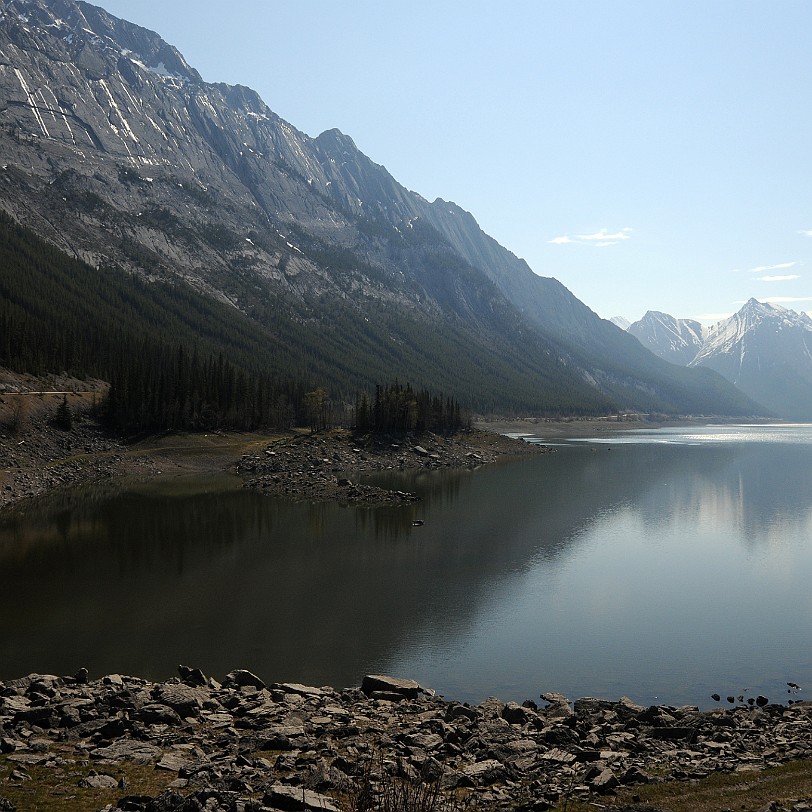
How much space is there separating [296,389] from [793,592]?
5490 inches

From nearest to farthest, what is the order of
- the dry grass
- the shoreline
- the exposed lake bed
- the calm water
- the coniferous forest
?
the dry grass → the exposed lake bed → the calm water → the shoreline → the coniferous forest

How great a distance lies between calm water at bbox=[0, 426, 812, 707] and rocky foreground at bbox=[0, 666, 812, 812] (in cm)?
397

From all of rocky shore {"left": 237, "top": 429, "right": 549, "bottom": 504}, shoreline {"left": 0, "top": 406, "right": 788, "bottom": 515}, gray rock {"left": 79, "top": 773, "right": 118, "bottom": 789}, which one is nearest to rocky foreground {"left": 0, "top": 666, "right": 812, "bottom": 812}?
Result: gray rock {"left": 79, "top": 773, "right": 118, "bottom": 789}

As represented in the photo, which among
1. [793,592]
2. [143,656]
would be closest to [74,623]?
[143,656]

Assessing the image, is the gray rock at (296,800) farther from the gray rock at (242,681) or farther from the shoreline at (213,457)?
the shoreline at (213,457)

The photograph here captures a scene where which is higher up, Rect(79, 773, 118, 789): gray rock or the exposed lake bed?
Rect(79, 773, 118, 789): gray rock

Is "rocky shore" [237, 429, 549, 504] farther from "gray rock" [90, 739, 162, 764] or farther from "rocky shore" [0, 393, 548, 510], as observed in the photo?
"gray rock" [90, 739, 162, 764]

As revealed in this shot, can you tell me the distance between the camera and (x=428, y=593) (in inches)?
1827

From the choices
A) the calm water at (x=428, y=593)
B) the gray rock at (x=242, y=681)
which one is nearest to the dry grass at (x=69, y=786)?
the gray rock at (x=242, y=681)

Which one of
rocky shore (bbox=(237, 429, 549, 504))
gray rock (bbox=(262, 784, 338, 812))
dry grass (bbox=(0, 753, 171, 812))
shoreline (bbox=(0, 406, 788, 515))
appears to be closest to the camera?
gray rock (bbox=(262, 784, 338, 812))

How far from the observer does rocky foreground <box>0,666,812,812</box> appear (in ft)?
58.3

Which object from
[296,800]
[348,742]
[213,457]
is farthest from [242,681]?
[213,457]

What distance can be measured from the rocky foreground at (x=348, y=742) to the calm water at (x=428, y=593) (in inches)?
156

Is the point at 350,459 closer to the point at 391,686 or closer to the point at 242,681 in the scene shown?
the point at 242,681
